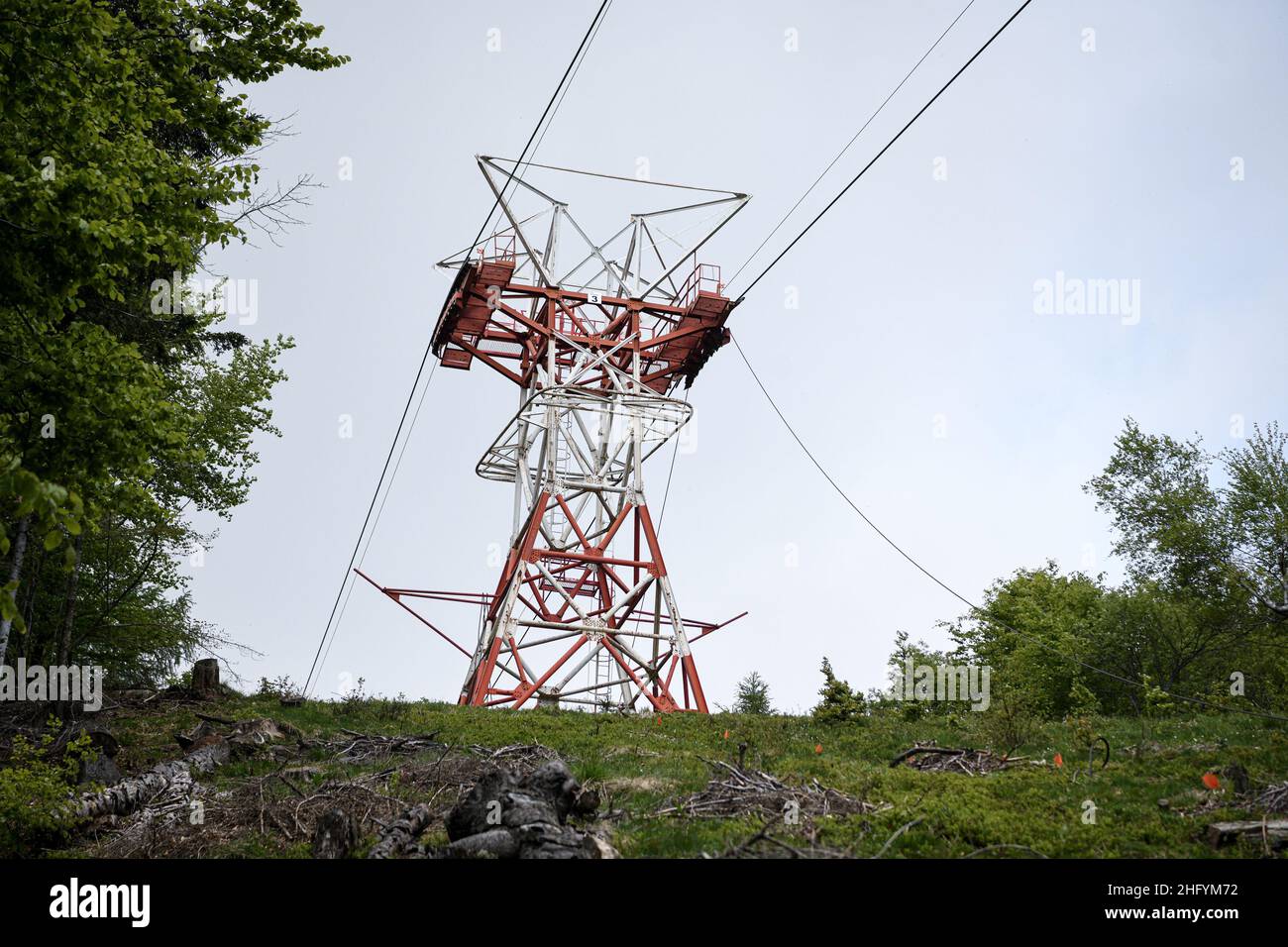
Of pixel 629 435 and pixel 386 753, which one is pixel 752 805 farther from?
pixel 629 435

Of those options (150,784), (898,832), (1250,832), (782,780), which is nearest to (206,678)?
(150,784)

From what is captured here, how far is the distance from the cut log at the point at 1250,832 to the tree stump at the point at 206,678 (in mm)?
16989

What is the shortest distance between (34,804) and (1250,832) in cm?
1095

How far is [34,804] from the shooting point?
9336mm

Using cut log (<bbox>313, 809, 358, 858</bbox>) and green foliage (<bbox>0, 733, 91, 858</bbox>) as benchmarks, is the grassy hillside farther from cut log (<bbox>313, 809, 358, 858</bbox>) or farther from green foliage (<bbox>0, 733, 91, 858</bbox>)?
cut log (<bbox>313, 809, 358, 858</bbox>)

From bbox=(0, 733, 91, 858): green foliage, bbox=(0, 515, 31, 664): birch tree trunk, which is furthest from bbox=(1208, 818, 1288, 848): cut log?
bbox=(0, 515, 31, 664): birch tree trunk

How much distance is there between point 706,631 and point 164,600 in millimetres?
16322

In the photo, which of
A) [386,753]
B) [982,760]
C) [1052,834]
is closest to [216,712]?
[386,753]

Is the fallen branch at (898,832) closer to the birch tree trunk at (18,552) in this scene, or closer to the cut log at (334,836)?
the cut log at (334,836)

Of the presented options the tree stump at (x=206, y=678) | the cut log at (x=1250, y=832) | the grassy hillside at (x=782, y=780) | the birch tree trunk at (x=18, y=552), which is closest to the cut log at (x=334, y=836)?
the grassy hillside at (x=782, y=780)

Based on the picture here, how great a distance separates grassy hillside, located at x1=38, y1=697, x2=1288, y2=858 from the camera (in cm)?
852

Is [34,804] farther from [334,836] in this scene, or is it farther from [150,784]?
[334,836]

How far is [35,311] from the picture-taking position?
875 cm

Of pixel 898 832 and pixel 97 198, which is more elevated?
pixel 97 198
